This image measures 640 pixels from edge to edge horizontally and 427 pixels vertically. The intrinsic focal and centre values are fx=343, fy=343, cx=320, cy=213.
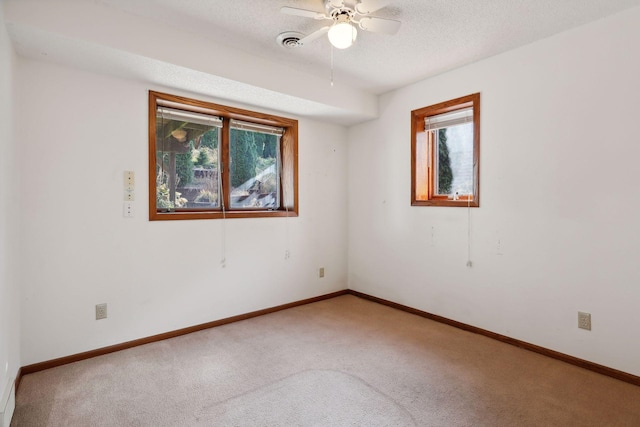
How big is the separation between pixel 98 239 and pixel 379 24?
2.53 meters

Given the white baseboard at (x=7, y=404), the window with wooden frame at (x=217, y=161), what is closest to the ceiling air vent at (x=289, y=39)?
the window with wooden frame at (x=217, y=161)

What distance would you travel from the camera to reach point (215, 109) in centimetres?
325

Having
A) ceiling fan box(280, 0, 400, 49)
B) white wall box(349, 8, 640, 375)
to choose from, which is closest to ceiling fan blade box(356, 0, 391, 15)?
ceiling fan box(280, 0, 400, 49)

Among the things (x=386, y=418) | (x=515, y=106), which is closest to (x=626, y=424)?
(x=386, y=418)

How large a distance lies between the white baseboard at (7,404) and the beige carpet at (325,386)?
0.07 meters

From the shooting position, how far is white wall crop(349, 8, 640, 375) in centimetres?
228

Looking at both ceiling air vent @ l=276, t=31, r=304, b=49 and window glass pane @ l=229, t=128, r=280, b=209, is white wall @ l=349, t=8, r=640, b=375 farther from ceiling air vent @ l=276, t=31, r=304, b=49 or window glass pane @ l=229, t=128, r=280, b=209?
window glass pane @ l=229, t=128, r=280, b=209

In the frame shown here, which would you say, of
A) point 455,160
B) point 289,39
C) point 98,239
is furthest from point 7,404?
point 455,160

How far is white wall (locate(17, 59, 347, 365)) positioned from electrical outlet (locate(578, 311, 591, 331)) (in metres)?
2.79

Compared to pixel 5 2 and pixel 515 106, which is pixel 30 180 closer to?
pixel 5 2

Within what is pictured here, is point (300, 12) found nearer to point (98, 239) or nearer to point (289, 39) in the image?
point (289, 39)

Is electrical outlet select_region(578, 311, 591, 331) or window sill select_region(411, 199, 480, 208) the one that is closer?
electrical outlet select_region(578, 311, 591, 331)

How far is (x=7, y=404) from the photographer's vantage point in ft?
5.80

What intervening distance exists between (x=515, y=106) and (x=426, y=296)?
6.37 ft
